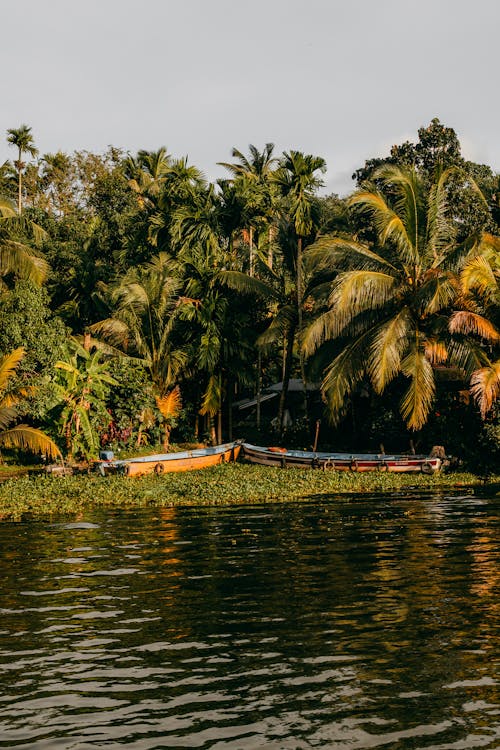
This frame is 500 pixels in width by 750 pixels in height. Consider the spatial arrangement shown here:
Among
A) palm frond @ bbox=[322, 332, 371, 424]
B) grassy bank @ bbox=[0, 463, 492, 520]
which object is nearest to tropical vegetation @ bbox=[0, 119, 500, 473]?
palm frond @ bbox=[322, 332, 371, 424]

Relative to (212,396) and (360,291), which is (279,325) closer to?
(212,396)

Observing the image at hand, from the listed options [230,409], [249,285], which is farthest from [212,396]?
[249,285]

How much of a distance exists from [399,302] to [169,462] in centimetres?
862

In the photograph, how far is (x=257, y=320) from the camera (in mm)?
38000

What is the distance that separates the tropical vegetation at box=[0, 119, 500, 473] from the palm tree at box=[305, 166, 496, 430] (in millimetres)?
57

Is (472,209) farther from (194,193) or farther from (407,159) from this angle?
(194,193)

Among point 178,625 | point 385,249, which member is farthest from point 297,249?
point 178,625

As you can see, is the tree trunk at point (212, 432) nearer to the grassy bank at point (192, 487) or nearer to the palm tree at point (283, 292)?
the palm tree at point (283, 292)

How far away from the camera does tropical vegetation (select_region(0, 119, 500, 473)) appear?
2833 cm

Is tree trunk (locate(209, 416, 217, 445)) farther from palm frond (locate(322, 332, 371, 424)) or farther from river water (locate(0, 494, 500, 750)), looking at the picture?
river water (locate(0, 494, 500, 750))

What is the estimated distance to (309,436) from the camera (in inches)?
1357

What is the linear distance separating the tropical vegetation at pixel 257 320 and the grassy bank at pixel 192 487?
1.72 meters

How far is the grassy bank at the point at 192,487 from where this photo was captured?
74.7 ft

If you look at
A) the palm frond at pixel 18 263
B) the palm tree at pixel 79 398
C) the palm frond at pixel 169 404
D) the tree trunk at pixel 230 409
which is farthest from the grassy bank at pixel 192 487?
the palm frond at pixel 18 263
